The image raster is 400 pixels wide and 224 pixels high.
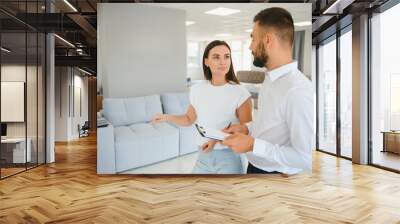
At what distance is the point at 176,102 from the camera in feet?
19.8

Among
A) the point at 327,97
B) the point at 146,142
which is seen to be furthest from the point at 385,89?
the point at 146,142

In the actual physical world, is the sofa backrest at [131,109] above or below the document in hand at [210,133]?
above

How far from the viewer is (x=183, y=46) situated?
6.05m

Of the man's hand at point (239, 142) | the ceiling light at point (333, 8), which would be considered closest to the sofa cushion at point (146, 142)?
the man's hand at point (239, 142)

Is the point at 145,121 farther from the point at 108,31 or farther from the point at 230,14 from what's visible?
the point at 230,14

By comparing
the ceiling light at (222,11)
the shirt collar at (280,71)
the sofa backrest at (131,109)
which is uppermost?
the ceiling light at (222,11)

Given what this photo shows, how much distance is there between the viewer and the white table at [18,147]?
6.43m

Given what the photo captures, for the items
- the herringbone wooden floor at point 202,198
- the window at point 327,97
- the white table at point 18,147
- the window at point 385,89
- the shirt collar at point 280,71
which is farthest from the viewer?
the window at point 327,97

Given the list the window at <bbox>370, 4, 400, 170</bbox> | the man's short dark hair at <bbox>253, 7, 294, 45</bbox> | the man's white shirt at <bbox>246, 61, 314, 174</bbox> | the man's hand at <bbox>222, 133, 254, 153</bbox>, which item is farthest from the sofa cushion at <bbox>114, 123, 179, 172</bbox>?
the window at <bbox>370, 4, 400, 170</bbox>

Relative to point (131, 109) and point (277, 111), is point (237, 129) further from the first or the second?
point (131, 109)

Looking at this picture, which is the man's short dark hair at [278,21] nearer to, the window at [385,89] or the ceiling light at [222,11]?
the ceiling light at [222,11]

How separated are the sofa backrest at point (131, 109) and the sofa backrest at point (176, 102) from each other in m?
→ 0.10

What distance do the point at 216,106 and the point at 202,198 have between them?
5.10ft

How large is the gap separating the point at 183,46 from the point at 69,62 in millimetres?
7161
